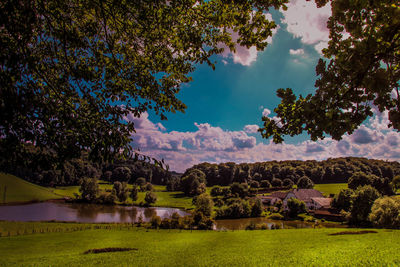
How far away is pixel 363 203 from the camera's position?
132 ft

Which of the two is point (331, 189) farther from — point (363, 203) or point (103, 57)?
point (103, 57)

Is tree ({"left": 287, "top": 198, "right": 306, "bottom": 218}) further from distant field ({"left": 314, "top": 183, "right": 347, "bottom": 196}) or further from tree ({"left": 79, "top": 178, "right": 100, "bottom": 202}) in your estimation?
tree ({"left": 79, "top": 178, "right": 100, "bottom": 202})

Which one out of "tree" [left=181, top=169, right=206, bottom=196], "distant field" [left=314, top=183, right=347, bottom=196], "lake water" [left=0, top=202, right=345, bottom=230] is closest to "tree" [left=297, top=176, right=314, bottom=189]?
"distant field" [left=314, top=183, right=347, bottom=196]

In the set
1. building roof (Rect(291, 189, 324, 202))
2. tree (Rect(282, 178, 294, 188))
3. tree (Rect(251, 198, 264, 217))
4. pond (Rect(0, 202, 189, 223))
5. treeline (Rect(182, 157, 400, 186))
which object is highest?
treeline (Rect(182, 157, 400, 186))

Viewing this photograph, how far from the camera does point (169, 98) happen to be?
705 centimetres

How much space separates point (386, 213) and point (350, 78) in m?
41.6

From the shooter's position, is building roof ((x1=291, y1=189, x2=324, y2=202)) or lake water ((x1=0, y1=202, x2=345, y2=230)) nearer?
lake water ((x1=0, y1=202, x2=345, y2=230))

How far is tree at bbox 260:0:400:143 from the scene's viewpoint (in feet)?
10.5

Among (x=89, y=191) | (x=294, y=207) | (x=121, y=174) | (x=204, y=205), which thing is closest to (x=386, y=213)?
(x=294, y=207)

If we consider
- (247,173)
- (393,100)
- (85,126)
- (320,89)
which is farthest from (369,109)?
(247,173)

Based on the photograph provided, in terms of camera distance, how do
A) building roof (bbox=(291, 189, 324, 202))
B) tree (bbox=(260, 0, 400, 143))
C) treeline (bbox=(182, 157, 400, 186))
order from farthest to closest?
1. treeline (bbox=(182, 157, 400, 186))
2. building roof (bbox=(291, 189, 324, 202))
3. tree (bbox=(260, 0, 400, 143))

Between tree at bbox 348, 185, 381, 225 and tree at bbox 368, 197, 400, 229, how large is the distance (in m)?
5.21

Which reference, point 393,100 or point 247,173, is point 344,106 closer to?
point 393,100

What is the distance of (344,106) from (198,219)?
4497 cm
